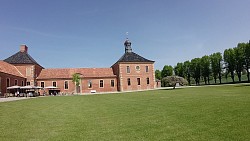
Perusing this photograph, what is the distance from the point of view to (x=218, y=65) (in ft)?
175

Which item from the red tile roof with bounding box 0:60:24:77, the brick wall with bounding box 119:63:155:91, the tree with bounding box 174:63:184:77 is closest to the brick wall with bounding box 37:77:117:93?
the brick wall with bounding box 119:63:155:91

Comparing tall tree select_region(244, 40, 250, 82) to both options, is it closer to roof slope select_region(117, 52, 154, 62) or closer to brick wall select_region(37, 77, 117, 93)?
roof slope select_region(117, 52, 154, 62)

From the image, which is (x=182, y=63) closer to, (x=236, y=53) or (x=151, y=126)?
(x=236, y=53)

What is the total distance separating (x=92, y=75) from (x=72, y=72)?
4049 millimetres

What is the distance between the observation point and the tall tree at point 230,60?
49.2 metres

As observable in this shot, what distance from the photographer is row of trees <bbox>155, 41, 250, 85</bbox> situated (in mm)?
47000

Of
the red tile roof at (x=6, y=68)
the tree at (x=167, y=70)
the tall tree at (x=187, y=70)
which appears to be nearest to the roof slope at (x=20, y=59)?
the red tile roof at (x=6, y=68)

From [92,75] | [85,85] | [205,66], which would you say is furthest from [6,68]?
[205,66]

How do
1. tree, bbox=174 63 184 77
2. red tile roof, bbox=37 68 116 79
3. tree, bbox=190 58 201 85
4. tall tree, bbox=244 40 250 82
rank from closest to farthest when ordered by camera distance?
red tile roof, bbox=37 68 116 79 → tall tree, bbox=244 40 250 82 → tree, bbox=190 58 201 85 → tree, bbox=174 63 184 77

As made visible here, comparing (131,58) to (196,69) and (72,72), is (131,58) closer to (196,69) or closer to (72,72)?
(72,72)

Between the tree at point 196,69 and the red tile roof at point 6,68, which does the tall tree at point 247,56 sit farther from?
the red tile roof at point 6,68

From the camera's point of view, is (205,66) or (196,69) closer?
(205,66)

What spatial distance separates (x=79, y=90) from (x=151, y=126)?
3592cm

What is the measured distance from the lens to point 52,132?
5.44 meters
